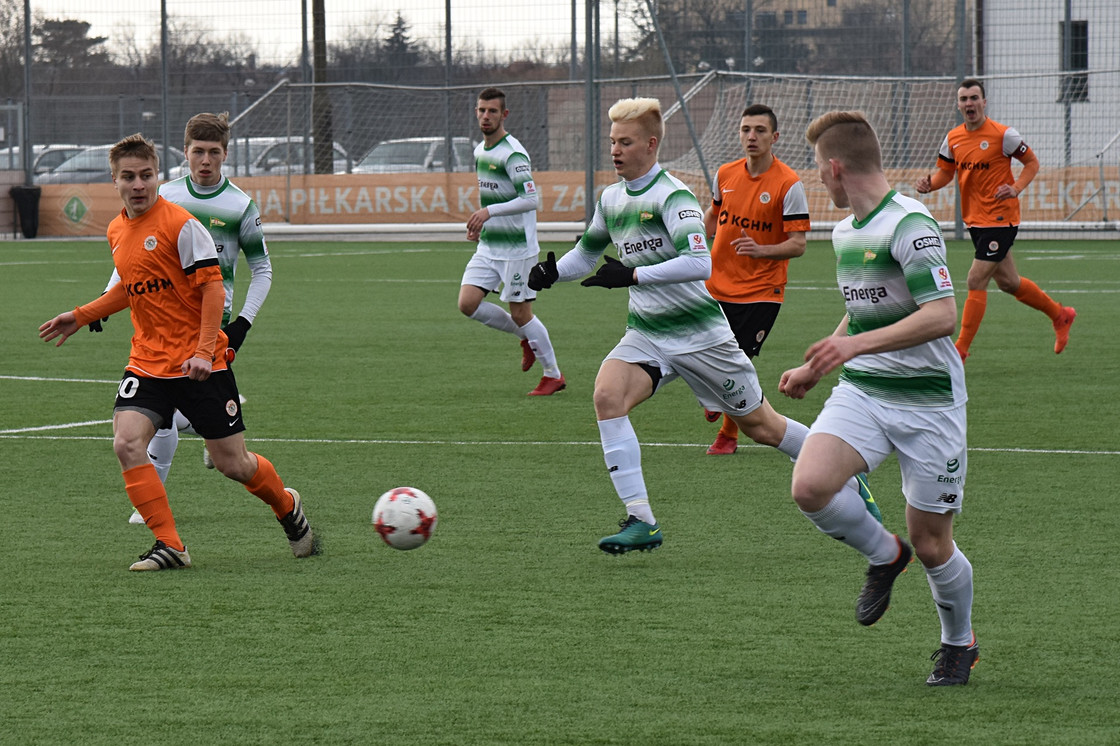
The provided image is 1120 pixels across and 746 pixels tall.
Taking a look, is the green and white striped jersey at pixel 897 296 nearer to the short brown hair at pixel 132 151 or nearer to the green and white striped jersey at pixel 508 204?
the short brown hair at pixel 132 151

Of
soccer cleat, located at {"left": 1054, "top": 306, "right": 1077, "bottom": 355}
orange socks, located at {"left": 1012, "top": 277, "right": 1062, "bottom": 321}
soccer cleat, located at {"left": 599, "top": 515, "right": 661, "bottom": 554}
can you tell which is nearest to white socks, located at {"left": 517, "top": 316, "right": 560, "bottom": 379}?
orange socks, located at {"left": 1012, "top": 277, "right": 1062, "bottom": 321}

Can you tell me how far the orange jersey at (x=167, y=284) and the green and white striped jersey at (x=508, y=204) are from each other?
6.06 m

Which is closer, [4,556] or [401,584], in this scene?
[401,584]

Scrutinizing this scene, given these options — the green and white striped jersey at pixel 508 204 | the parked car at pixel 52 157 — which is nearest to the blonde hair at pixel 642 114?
the green and white striped jersey at pixel 508 204

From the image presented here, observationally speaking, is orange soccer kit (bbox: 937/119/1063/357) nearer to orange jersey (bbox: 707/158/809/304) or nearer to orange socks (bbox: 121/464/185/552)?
orange jersey (bbox: 707/158/809/304)

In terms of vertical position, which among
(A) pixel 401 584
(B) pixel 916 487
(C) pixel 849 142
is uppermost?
(C) pixel 849 142

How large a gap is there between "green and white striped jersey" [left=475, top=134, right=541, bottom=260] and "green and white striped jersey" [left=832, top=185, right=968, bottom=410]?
7.61 m

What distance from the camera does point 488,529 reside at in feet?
23.2

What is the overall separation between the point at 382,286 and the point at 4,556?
1525 cm

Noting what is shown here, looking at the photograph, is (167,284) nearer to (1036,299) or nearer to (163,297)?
(163,297)

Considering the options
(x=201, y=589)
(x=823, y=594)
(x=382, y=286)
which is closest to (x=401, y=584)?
(x=201, y=589)

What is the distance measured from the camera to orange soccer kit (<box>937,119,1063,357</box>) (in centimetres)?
1297

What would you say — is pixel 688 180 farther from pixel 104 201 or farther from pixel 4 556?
pixel 4 556

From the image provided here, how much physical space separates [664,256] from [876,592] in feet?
8.61
